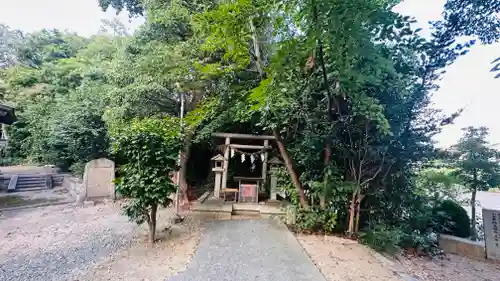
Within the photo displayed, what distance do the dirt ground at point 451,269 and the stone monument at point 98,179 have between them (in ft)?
27.1

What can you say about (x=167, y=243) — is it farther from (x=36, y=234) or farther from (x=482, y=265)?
(x=482, y=265)

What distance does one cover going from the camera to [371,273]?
10.9 feet

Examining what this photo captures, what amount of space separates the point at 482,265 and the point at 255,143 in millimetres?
6256

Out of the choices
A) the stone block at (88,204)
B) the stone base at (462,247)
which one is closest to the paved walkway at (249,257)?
the stone base at (462,247)

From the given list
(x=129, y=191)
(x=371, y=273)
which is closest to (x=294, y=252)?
(x=371, y=273)

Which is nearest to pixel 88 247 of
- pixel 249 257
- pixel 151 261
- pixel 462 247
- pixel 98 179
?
pixel 151 261

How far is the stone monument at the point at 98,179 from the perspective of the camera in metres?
7.90

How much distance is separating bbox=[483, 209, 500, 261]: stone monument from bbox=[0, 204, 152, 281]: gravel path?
746 centimetres

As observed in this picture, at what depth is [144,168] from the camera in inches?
168

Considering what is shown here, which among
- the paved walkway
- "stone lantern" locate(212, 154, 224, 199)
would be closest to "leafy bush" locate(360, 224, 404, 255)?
the paved walkway

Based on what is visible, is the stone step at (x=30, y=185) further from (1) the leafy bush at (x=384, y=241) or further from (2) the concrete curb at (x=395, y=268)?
(2) the concrete curb at (x=395, y=268)

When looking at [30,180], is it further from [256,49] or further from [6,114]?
[256,49]

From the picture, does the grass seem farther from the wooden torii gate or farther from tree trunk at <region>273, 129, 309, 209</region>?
tree trunk at <region>273, 129, 309, 209</region>

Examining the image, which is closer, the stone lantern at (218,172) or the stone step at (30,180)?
the stone lantern at (218,172)
